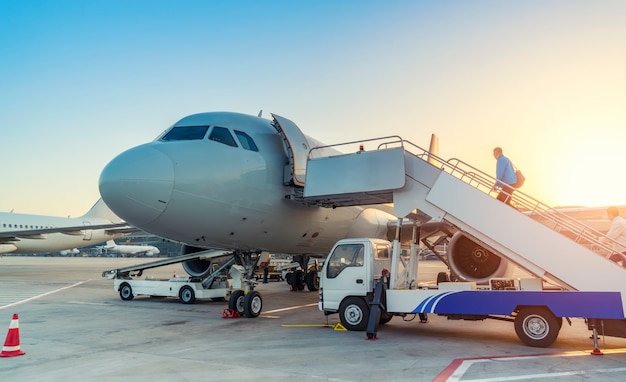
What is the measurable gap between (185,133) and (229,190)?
1.52 metres

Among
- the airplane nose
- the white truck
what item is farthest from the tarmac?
the airplane nose

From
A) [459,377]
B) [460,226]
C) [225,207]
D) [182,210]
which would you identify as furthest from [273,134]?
[459,377]

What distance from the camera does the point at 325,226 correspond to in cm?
1097

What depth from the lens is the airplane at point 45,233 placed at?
27094 millimetres

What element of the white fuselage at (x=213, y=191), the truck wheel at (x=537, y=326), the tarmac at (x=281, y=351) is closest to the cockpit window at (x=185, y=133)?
the white fuselage at (x=213, y=191)

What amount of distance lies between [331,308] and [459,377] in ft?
12.3

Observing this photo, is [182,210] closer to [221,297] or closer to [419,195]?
[419,195]

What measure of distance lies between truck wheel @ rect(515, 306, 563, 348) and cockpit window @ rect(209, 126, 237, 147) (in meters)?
5.89

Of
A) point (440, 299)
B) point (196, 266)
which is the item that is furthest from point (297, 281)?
point (440, 299)

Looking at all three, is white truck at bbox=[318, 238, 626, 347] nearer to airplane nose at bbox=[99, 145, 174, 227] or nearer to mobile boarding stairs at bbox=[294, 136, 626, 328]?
mobile boarding stairs at bbox=[294, 136, 626, 328]

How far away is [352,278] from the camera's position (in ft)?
26.9

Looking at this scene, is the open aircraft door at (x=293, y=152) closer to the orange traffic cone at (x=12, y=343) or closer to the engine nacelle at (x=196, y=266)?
the orange traffic cone at (x=12, y=343)

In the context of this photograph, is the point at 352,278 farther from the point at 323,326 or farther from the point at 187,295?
the point at 187,295

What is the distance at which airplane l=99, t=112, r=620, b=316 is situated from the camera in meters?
7.31
